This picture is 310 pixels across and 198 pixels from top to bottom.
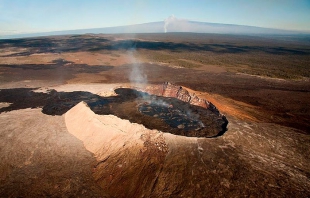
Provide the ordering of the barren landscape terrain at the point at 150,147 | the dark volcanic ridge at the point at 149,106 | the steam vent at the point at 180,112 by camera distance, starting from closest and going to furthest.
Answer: the barren landscape terrain at the point at 150,147 → the steam vent at the point at 180,112 → the dark volcanic ridge at the point at 149,106

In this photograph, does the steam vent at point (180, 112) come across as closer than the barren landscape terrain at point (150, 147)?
No

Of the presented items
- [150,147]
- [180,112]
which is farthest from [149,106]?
[150,147]

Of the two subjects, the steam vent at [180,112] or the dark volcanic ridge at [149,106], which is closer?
the steam vent at [180,112]

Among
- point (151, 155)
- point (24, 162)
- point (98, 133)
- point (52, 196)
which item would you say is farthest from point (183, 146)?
point (24, 162)

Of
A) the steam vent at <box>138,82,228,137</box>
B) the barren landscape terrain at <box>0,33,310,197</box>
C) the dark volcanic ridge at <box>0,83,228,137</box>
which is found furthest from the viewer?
the dark volcanic ridge at <box>0,83,228,137</box>

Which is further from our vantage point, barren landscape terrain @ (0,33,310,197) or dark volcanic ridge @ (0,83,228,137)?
dark volcanic ridge @ (0,83,228,137)

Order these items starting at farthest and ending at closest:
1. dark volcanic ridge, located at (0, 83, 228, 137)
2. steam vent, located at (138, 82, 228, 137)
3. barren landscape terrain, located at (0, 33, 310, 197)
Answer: dark volcanic ridge, located at (0, 83, 228, 137)
steam vent, located at (138, 82, 228, 137)
barren landscape terrain, located at (0, 33, 310, 197)

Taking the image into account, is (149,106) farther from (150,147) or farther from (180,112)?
(150,147)

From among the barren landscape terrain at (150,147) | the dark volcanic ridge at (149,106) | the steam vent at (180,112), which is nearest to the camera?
the barren landscape terrain at (150,147)

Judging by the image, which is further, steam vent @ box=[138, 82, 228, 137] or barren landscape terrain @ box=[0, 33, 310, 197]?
steam vent @ box=[138, 82, 228, 137]
